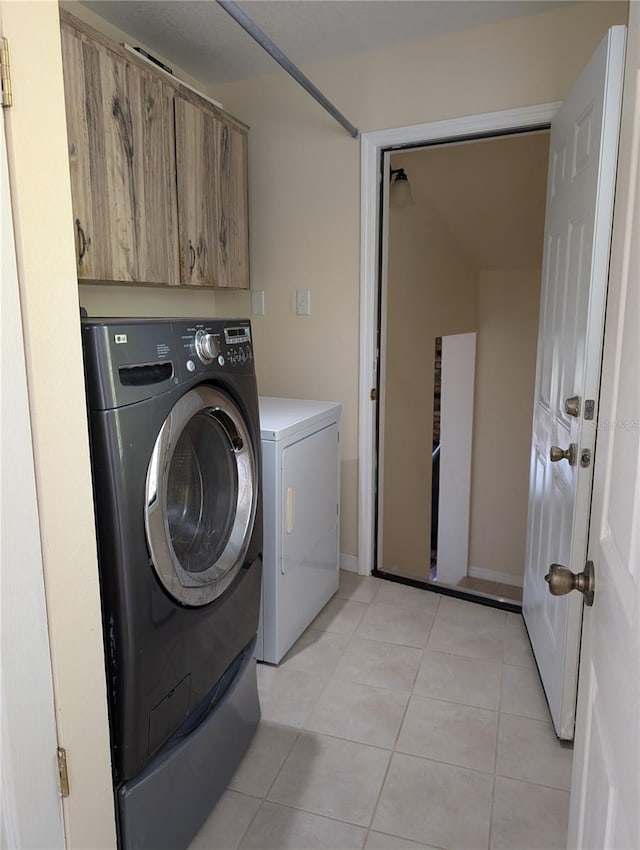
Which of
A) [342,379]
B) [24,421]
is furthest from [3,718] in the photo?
[342,379]

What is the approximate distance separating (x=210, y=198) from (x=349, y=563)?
Result: 1.85 m

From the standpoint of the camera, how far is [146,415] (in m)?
1.22

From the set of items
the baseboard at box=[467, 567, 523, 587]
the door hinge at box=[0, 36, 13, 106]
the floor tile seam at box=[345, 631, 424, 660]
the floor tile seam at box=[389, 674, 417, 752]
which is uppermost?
the door hinge at box=[0, 36, 13, 106]

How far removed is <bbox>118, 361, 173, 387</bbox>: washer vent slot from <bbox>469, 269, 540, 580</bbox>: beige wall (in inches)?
146

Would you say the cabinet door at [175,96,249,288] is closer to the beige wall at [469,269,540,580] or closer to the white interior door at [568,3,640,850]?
the white interior door at [568,3,640,850]

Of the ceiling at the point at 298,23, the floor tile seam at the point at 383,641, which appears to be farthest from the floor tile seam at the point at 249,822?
the ceiling at the point at 298,23

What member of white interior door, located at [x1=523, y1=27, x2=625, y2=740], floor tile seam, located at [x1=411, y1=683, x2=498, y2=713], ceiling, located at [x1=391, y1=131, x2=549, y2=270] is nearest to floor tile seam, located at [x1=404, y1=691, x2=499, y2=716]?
floor tile seam, located at [x1=411, y1=683, x2=498, y2=713]

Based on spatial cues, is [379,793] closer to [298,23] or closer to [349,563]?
[349,563]

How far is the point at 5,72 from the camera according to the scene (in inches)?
36.0

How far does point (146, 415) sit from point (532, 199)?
2942mm

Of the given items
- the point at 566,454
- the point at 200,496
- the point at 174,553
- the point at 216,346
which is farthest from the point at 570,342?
the point at 174,553

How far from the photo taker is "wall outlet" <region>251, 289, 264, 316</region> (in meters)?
2.95

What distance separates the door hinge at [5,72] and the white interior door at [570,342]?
136 cm

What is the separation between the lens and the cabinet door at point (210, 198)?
236cm
